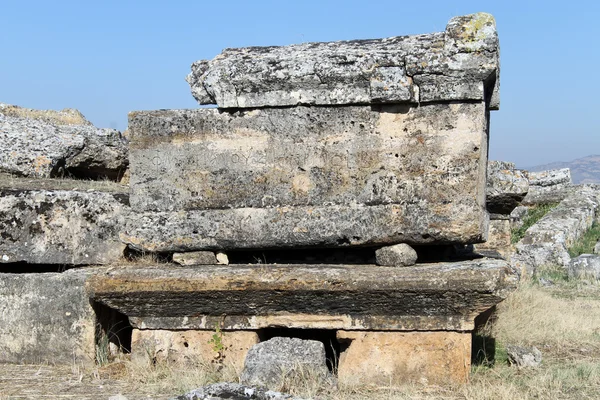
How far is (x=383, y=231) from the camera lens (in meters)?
5.36

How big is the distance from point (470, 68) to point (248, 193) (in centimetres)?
163

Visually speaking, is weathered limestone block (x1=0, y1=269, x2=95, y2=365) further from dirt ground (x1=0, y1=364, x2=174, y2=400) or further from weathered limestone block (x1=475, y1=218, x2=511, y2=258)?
weathered limestone block (x1=475, y1=218, x2=511, y2=258)

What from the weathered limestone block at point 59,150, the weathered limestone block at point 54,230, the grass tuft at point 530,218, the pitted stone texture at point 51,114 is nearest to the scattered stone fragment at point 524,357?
the weathered limestone block at point 54,230

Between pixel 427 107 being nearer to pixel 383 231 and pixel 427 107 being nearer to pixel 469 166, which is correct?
pixel 469 166

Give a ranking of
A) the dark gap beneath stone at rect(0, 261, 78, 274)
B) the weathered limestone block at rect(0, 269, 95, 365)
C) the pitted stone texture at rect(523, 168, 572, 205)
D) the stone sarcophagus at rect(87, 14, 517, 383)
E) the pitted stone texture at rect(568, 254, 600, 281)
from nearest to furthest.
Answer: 1. the stone sarcophagus at rect(87, 14, 517, 383)
2. the weathered limestone block at rect(0, 269, 95, 365)
3. the dark gap beneath stone at rect(0, 261, 78, 274)
4. the pitted stone texture at rect(568, 254, 600, 281)
5. the pitted stone texture at rect(523, 168, 572, 205)

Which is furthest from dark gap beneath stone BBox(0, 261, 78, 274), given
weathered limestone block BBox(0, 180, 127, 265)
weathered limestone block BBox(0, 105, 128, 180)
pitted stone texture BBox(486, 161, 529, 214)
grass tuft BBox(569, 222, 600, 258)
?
grass tuft BBox(569, 222, 600, 258)

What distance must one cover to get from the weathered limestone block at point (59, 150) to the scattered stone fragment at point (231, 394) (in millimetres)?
3936

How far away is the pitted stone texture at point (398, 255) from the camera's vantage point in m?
5.36

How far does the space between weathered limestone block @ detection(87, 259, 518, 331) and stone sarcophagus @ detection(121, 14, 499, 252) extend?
0.26m

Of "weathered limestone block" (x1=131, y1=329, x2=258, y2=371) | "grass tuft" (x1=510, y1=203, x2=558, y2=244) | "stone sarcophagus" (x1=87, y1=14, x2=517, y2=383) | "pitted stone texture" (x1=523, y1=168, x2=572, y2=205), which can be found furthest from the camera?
"pitted stone texture" (x1=523, y1=168, x2=572, y2=205)

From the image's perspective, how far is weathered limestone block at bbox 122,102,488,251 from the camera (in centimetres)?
530

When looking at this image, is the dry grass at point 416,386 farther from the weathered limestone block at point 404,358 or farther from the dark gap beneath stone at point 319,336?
the dark gap beneath stone at point 319,336

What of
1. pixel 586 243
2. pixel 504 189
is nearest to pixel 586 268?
pixel 504 189

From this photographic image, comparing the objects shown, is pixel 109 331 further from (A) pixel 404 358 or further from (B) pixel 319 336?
(A) pixel 404 358
